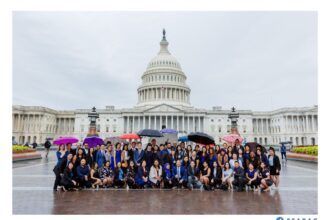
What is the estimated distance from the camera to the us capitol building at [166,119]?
265ft

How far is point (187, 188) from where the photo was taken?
1167 centimetres

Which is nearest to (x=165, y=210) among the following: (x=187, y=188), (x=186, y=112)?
(x=187, y=188)

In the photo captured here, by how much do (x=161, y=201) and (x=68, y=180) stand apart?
180 inches

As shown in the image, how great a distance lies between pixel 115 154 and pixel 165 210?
5468mm

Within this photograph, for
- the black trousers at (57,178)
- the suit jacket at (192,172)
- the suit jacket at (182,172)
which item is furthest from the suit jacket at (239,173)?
the black trousers at (57,178)

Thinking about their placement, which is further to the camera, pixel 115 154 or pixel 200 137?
pixel 200 137

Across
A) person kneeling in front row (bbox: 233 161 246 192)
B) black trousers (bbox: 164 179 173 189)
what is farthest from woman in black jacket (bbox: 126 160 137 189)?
person kneeling in front row (bbox: 233 161 246 192)

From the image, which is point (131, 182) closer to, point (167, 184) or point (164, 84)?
point (167, 184)

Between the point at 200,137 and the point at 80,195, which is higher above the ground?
the point at 200,137

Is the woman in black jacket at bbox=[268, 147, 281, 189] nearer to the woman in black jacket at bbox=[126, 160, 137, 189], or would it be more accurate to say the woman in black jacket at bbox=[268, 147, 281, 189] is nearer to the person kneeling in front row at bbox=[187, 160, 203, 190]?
the person kneeling in front row at bbox=[187, 160, 203, 190]

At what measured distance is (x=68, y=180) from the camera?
10953 mm
